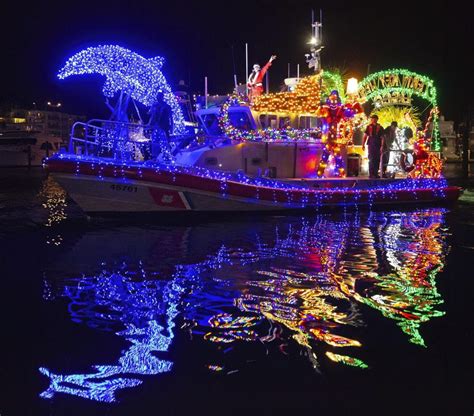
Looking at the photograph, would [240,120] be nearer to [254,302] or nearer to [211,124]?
[211,124]

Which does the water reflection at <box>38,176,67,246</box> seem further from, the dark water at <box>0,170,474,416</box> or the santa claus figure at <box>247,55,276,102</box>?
the santa claus figure at <box>247,55,276,102</box>

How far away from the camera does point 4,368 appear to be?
14.4 feet

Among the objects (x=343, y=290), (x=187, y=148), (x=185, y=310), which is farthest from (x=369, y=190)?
(x=185, y=310)

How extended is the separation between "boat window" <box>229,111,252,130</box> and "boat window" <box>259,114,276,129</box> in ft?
1.35

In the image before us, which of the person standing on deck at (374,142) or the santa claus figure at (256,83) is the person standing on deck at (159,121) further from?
the person standing on deck at (374,142)

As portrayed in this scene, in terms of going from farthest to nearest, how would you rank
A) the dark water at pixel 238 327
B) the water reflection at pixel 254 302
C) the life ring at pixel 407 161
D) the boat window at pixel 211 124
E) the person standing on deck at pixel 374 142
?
the life ring at pixel 407 161 → the person standing on deck at pixel 374 142 → the boat window at pixel 211 124 → the water reflection at pixel 254 302 → the dark water at pixel 238 327

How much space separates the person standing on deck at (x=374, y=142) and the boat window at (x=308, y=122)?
1.60m

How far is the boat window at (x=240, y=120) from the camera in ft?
49.0

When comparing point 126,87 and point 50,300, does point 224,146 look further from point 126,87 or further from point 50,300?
point 50,300

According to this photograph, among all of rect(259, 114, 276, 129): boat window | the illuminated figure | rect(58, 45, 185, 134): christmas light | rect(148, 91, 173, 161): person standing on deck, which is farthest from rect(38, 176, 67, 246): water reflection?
the illuminated figure

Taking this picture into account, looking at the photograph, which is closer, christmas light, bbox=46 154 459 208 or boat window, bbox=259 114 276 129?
christmas light, bbox=46 154 459 208

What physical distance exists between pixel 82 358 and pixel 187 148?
1117 centimetres

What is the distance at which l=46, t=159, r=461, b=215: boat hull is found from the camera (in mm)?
13000

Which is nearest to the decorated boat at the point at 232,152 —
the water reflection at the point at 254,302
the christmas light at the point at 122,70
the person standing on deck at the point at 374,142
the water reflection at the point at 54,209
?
the christmas light at the point at 122,70
